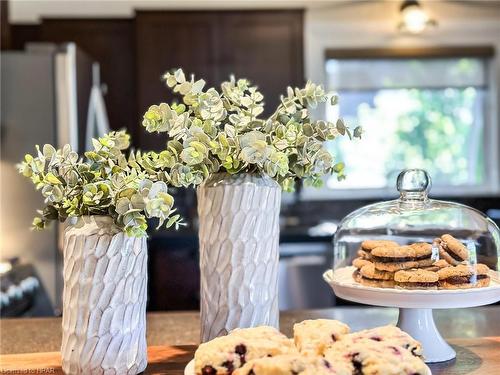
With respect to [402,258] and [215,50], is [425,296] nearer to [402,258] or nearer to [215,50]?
[402,258]

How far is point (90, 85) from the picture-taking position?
275 centimetres

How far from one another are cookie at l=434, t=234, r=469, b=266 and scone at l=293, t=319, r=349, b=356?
0.93ft

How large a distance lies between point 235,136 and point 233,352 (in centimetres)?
33

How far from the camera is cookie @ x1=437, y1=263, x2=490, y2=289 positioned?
3.27ft

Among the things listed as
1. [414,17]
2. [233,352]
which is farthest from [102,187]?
[414,17]

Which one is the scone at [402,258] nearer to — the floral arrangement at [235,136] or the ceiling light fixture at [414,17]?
the floral arrangement at [235,136]

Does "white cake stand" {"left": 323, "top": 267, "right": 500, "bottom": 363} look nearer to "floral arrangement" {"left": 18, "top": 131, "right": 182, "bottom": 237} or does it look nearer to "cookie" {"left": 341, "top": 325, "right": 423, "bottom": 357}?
"cookie" {"left": 341, "top": 325, "right": 423, "bottom": 357}

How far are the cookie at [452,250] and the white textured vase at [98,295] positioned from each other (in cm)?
53

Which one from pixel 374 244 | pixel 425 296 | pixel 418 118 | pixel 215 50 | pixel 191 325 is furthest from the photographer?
pixel 418 118

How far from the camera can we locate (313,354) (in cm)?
78

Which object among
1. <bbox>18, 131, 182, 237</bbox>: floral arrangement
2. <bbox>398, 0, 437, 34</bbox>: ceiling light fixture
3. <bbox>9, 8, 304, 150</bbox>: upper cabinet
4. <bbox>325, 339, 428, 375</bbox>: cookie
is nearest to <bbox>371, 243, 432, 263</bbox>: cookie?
<bbox>325, 339, 428, 375</bbox>: cookie

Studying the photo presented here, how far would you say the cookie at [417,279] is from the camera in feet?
3.22

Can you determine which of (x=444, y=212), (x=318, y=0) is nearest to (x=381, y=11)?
(x=318, y=0)

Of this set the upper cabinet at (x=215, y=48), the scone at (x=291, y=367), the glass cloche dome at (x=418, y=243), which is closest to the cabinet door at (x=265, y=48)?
the upper cabinet at (x=215, y=48)
